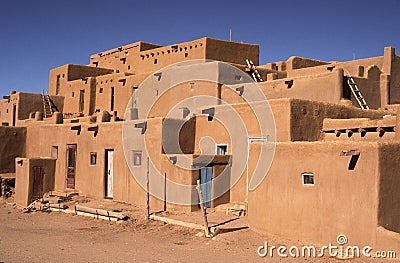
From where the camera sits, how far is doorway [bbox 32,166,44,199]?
2022 cm

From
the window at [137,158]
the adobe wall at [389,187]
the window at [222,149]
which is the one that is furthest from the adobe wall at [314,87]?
the adobe wall at [389,187]

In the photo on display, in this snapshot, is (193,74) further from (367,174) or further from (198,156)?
(367,174)

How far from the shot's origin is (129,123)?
57.3ft

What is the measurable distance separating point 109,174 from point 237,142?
579 centimetres

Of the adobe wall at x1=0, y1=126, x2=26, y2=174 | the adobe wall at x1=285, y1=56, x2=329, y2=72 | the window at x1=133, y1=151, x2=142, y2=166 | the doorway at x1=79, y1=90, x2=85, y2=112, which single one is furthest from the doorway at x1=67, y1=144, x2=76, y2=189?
the adobe wall at x1=285, y1=56, x2=329, y2=72

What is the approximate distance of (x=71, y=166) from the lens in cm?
2045

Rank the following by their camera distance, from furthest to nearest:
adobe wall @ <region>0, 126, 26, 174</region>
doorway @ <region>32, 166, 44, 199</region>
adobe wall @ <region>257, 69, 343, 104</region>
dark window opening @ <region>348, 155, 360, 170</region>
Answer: adobe wall @ <region>0, 126, 26, 174</region> → doorway @ <region>32, 166, 44, 199</region> → adobe wall @ <region>257, 69, 343, 104</region> → dark window opening @ <region>348, 155, 360, 170</region>

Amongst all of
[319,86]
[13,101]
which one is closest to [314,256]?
[319,86]

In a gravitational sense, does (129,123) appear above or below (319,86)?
below

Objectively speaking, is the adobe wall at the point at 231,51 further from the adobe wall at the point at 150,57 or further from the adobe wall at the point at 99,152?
the adobe wall at the point at 99,152

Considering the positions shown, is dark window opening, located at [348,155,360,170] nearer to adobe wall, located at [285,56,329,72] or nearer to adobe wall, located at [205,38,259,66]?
adobe wall, located at [205,38,259,66]

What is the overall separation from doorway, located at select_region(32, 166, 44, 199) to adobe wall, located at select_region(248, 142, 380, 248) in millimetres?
11492

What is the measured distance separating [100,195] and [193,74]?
6.34 meters

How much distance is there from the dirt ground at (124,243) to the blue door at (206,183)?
1.90m
